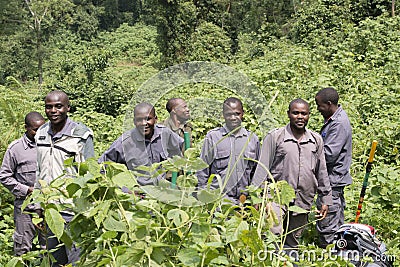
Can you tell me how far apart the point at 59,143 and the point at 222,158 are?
1.12 meters

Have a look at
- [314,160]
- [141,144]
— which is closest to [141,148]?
[141,144]

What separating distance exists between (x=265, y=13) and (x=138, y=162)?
22.8 m

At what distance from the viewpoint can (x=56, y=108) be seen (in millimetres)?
3662

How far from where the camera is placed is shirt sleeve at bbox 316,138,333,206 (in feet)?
13.0

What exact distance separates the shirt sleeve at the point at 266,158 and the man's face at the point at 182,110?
145cm

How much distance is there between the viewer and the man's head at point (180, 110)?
1.99 meters

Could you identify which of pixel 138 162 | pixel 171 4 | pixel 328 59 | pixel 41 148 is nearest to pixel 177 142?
pixel 138 162

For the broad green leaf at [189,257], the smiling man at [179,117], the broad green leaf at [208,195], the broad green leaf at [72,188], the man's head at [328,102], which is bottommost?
the man's head at [328,102]

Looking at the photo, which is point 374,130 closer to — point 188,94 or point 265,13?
point 188,94

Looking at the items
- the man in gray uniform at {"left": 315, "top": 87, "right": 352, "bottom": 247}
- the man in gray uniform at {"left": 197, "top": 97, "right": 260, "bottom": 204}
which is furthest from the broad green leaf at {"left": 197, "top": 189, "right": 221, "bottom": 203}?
the man in gray uniform at {"left": 315, "top": 87, "right": 352, "bottom": 247}

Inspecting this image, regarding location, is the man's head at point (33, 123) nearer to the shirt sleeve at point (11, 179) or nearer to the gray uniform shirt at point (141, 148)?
the shirt sleeve at point (11, 179)

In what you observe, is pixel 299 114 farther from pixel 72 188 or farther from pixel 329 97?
pixel 72 188

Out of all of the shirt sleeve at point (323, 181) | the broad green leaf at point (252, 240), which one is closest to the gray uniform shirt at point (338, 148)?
the shirt sleeve at point (323, 181)

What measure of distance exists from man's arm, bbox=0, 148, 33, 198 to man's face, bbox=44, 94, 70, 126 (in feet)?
2.67
